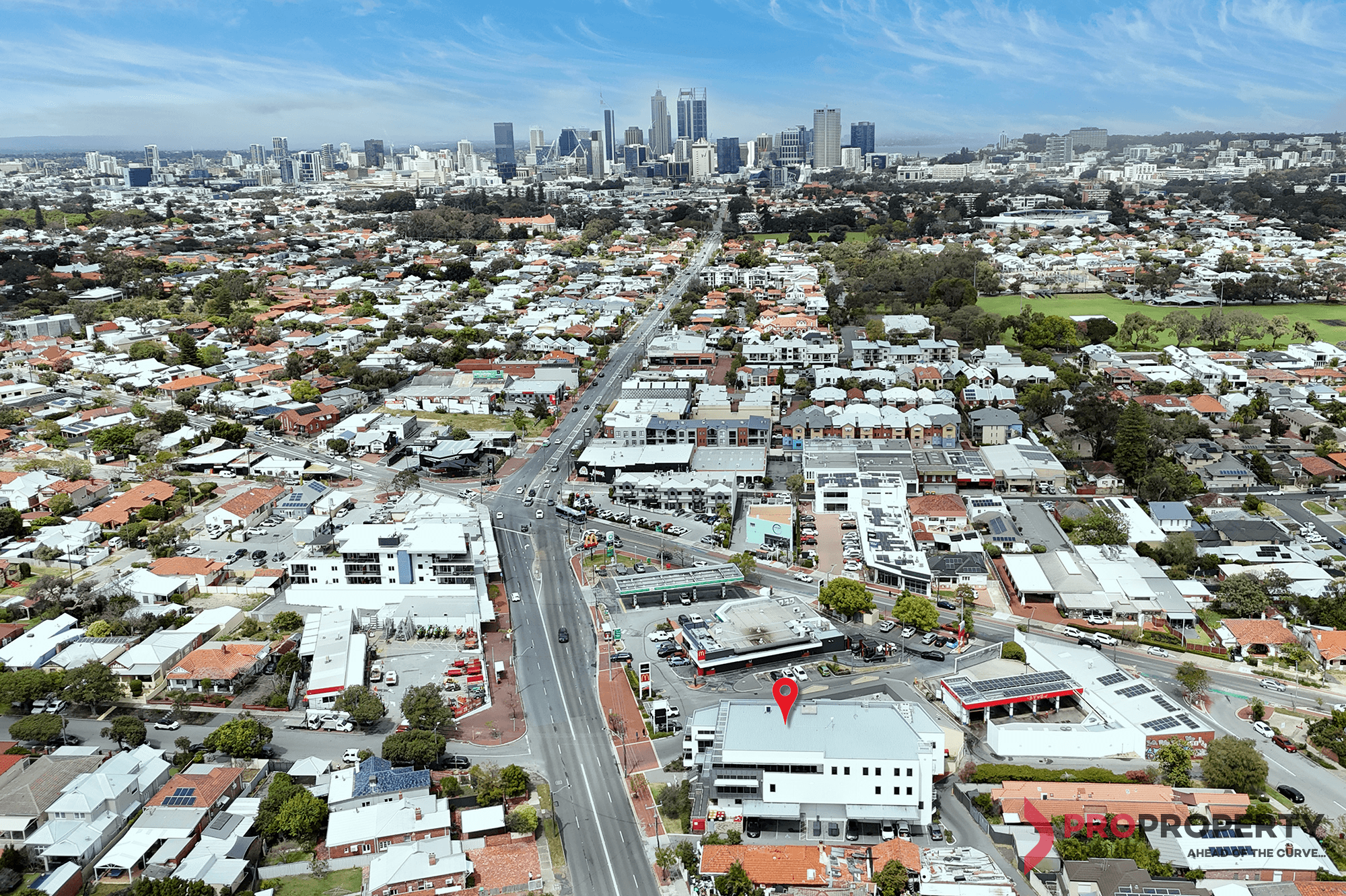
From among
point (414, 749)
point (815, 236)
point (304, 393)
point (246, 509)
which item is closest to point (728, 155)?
point (815, 236)

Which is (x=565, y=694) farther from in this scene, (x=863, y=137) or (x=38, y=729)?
(x=863, y=137)

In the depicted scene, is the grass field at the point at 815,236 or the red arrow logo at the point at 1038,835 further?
the grass field at the point at 815,236

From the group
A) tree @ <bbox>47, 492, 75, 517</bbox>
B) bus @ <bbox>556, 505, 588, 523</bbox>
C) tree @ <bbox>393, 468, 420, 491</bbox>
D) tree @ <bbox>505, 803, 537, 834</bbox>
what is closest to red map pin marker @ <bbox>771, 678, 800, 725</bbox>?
tree @ <bbox>505, 803, 537, 834</bbox>

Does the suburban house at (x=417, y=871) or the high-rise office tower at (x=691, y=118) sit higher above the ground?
the high-rise office tower at (x=691, y=118)

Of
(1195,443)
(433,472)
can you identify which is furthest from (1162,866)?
(433,472)

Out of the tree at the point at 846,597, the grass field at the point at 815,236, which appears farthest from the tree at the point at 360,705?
the grass field at the point at 815,236

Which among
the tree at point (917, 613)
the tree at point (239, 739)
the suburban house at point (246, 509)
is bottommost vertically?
the tree at point (239, 739)

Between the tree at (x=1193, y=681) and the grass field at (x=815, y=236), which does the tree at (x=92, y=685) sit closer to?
the tree at (x=1193, y=681)

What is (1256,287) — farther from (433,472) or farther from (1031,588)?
(433,472)
